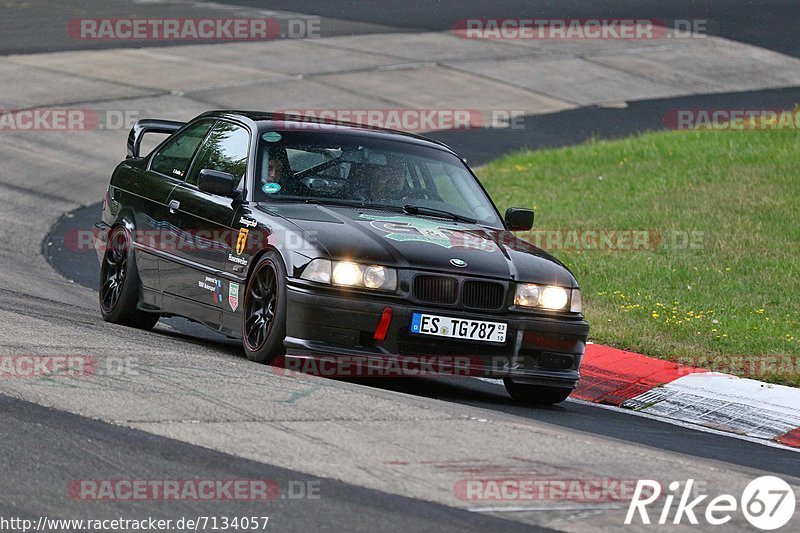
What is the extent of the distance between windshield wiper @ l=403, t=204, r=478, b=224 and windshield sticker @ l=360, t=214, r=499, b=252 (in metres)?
0.16

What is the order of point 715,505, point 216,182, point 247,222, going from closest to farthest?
point 715,505
point 247,222
point 216,182

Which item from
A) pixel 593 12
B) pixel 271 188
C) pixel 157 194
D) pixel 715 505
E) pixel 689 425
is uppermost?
pixel 593 12

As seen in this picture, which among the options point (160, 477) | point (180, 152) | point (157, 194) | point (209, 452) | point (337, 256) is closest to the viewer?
point (160, 477)

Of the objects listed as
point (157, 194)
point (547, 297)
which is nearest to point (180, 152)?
point (157, 194)

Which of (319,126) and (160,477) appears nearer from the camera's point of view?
(160,477)

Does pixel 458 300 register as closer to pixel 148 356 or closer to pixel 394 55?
pixel 148 356

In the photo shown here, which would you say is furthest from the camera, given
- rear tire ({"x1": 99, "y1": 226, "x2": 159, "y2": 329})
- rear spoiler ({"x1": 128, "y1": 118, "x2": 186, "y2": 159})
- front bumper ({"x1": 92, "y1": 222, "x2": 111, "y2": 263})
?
rear spoiler ({"x1": 128, "y1": 118, "x2": 186, "y2": 159})

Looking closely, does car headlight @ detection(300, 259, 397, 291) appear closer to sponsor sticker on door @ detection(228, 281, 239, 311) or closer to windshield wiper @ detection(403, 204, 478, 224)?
sponsor sticker on door @ detection(228, 281, 239, 311)

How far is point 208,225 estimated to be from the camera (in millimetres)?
9359

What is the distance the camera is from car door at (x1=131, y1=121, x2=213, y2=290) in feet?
32.8

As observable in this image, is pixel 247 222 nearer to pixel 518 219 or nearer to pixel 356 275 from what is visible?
pixel 356 275

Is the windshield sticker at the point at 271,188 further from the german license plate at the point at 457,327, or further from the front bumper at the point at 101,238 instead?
the front bumper at the point at 101,238

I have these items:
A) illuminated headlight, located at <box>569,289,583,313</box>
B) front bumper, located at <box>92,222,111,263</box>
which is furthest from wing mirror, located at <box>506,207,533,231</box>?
front bumper, located at <box>92,222,111,263</box>

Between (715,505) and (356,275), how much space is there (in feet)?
9.46
